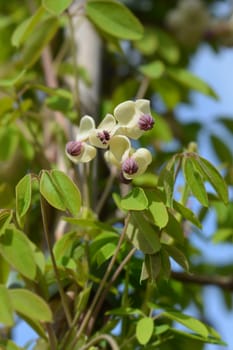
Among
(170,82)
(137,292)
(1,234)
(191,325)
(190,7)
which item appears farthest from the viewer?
(190,7)

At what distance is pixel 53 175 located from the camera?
2.35 ft

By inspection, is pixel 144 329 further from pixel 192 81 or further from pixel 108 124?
pixel 192 81

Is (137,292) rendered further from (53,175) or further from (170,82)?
(170,82)

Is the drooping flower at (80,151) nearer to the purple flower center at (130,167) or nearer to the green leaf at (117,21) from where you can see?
the purple flower center at (130,167)

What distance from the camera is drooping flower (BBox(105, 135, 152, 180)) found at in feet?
2.36

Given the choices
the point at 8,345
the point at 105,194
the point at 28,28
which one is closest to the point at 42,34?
the point at 28,28

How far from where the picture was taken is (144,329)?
0.75 m

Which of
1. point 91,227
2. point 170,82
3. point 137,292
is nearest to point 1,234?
point 91,227

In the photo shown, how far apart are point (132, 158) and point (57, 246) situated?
146 mm

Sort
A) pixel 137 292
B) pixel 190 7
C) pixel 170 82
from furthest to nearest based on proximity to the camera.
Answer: pixel 190 7
pixel 170 82
pixel 137 292

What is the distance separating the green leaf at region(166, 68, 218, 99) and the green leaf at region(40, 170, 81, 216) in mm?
530

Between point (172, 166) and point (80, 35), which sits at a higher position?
point (172, 166)

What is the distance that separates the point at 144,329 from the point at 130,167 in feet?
0.53

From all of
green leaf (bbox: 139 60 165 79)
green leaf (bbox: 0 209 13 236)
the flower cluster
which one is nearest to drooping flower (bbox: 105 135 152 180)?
the flower cluster
